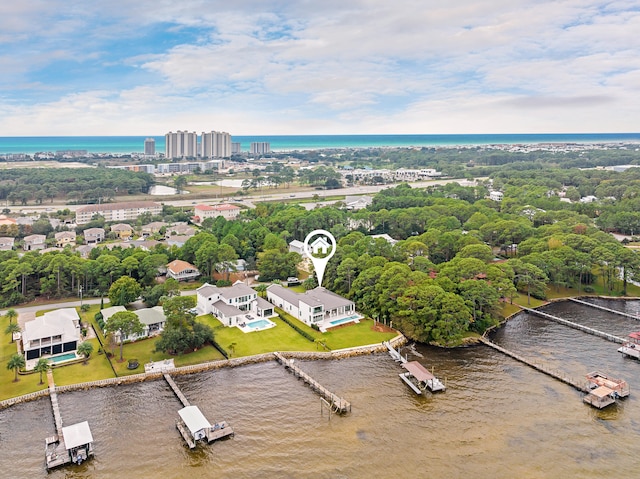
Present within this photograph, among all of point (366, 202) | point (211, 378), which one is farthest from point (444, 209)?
point (211, 378)

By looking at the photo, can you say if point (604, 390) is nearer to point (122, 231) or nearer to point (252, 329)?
point (252, 329)

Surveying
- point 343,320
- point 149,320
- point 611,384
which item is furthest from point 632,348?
point 149,320

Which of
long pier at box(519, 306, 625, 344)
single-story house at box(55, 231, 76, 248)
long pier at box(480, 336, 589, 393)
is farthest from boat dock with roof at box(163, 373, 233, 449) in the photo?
single-story house at box(55, 231, 76, 248)

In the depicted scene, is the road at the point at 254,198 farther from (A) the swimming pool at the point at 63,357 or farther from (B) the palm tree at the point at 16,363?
(B) the palm tree at the point at 16,363

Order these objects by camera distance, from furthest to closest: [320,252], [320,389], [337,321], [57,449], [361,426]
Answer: [320,252] → [337,321] → [320,389] → [361,426] → [57,449]

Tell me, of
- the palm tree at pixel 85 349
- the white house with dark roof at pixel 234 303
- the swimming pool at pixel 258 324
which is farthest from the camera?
the white house with dark roof at pixel 234 303

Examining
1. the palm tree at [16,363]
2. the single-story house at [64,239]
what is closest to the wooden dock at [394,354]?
the palm tree at [16,363]
